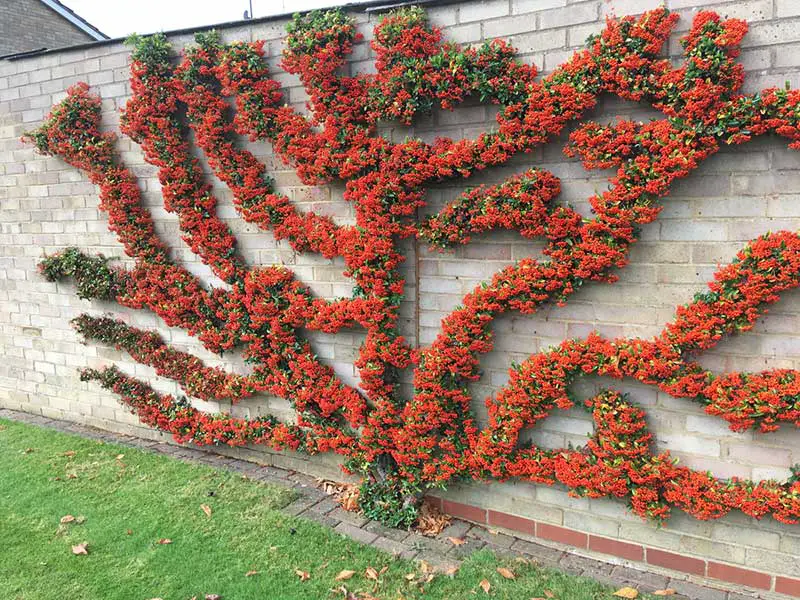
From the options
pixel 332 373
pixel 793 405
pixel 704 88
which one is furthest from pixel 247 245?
pixel 793 405

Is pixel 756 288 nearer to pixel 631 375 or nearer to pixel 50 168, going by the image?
pixel 631 375

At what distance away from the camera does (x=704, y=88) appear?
2715mm

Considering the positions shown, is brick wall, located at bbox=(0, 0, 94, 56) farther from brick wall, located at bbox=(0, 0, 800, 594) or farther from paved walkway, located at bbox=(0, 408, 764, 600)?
paved walkway, located at bbox=(0, 408, 764, 600)

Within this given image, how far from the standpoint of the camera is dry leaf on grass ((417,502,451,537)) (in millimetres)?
3684

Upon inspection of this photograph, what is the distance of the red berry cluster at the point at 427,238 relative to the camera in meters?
2.81

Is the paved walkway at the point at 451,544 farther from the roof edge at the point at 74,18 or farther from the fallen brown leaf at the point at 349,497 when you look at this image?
the roof edge at the point at 74,18

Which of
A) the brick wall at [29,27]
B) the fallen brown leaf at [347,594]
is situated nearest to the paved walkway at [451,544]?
the fallen brown leaf at [347,594]

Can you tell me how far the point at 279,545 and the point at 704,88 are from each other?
318 cm

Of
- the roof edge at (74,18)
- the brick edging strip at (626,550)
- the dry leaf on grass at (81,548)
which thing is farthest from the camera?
the roof edge at (74,18)

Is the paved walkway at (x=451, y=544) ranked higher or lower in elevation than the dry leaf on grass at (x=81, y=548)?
lower

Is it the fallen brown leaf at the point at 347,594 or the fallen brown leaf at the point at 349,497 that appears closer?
the fallen brown leaf at the point at 347,594

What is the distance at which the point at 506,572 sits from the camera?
10.5ft

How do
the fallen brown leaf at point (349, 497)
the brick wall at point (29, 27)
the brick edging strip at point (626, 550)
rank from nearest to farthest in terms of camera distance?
the brick edging strip at point (626, 550) → the fallen brown leaf at point (349, 497) → the brick wall at point (29, 27)

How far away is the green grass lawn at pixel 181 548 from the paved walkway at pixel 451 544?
0.33 feet
